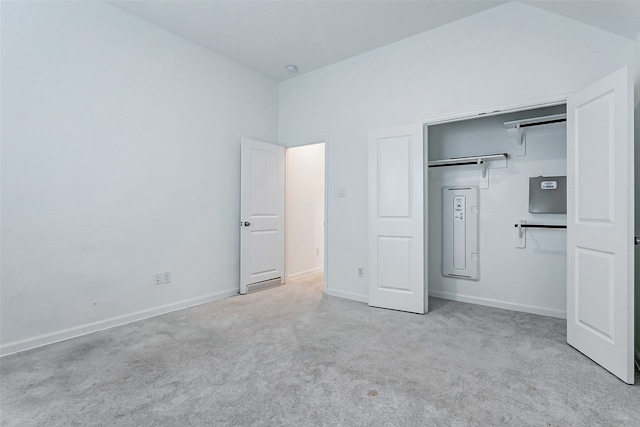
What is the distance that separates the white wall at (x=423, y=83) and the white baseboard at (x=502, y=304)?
104 cm

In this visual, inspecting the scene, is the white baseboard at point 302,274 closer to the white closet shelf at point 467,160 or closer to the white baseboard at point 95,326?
the white baseboard at point 95,326

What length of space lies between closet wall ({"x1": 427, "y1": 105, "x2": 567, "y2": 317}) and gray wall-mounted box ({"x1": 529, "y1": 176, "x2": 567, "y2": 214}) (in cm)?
7

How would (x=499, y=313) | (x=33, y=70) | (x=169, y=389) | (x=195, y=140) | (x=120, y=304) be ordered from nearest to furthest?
(x=169, y=389), (x=33, y=70), (x=120, y=304), (x=499, y=313), (x=195, y=140)

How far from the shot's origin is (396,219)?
12.0 ft

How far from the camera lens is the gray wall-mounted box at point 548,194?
3.39m

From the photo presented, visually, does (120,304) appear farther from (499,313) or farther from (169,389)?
(499,313)

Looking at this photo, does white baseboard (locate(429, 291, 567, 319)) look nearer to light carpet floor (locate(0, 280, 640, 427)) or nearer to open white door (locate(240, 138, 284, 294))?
light carpet floor (locate(0, 280, 640, 427))

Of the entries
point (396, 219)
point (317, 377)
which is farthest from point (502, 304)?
point (317, 377)

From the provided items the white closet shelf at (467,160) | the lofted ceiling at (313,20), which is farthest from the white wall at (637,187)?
the white closet shelf at (467,160)

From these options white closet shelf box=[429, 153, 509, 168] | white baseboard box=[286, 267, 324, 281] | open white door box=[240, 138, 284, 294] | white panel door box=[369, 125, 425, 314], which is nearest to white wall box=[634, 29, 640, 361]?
white closet shelf box=[429, 153, 509, 168]

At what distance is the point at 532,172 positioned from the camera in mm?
3572

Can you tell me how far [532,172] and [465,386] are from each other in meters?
2.55

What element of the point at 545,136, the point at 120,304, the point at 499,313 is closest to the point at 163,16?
the point at 120,304

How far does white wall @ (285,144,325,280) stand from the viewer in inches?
204
